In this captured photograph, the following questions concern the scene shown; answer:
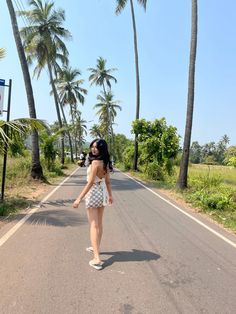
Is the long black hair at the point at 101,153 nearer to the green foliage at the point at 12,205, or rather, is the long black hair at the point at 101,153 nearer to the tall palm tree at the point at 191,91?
the green foliage at the point at 12,205

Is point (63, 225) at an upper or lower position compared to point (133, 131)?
lower

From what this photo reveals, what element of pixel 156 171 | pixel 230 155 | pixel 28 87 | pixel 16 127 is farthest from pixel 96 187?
pixel 156 171

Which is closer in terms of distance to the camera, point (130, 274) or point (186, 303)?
point (186, 303)

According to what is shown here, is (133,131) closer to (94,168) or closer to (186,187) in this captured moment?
(186,187)

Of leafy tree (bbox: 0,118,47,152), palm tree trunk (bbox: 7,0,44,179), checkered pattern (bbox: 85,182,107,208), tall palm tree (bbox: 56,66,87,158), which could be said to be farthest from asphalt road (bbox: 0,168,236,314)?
tall palm tree (bbox: 56,66,87,158)

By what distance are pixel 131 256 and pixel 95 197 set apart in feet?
4.14

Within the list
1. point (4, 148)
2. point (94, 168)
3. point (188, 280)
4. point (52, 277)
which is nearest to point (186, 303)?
point (188, 280)

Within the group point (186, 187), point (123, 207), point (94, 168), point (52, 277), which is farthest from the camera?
point (186, 187)

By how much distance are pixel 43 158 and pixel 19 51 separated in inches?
445

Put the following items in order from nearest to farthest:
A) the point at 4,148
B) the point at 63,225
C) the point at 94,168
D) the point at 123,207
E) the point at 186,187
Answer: the point at 94,168 < the point at 63,225 < the point at 4,148 < the point at 123,207 < the point at 186,187

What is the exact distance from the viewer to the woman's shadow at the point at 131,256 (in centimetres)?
616

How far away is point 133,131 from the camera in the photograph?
2853 cm

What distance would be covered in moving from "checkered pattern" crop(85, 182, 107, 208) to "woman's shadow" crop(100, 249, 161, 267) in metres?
0.93

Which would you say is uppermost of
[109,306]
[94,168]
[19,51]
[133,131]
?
[19,51]
